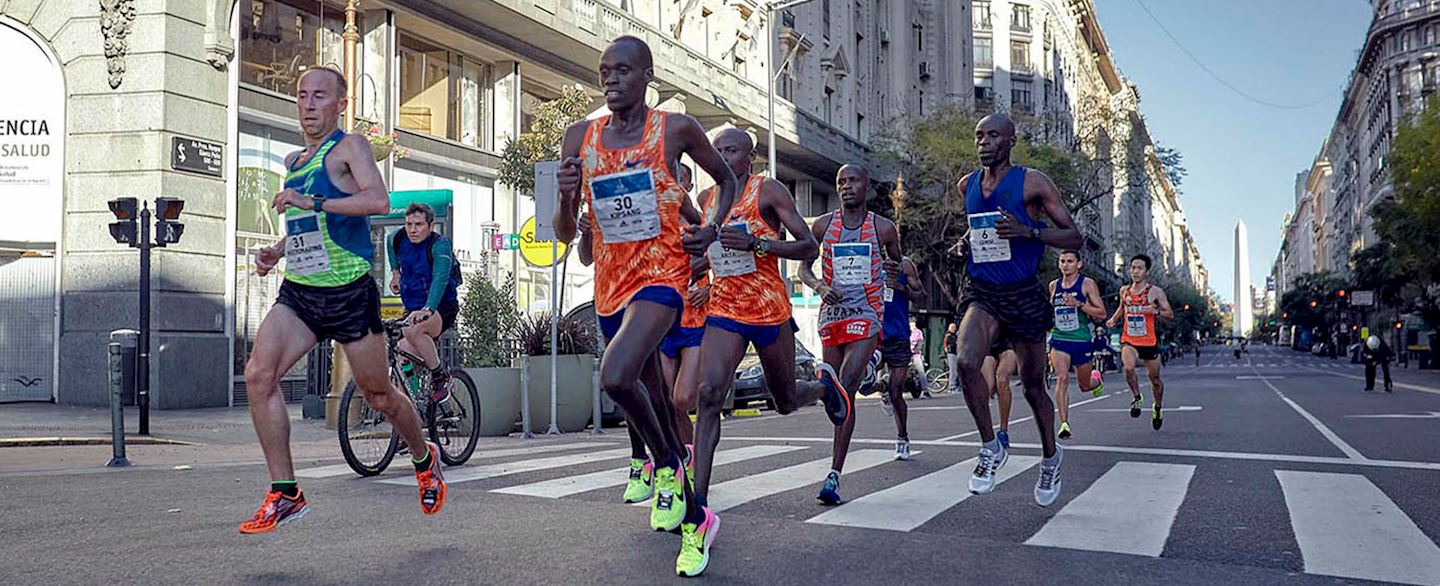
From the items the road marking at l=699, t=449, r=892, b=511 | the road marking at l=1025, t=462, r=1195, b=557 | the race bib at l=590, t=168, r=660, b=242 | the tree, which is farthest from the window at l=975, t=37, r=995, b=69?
the race bib at l=590, t=168, r=660, b=242

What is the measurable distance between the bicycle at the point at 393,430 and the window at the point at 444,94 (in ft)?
47.2

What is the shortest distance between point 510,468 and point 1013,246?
3.72m

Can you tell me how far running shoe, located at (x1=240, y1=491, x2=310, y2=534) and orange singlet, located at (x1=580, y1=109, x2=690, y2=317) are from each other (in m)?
1.44

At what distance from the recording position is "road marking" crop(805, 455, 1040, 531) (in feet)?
18.6

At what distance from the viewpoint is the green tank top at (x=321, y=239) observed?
5.18m

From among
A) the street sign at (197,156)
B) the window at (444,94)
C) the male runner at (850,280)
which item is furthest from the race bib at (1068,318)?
the window at (444,94)

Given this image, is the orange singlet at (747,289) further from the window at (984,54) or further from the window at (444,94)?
the window at (984,54)

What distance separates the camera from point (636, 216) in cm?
493

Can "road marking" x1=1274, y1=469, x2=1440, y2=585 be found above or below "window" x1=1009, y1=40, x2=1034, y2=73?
below

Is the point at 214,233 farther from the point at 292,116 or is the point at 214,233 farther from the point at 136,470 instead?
the point at 136,470

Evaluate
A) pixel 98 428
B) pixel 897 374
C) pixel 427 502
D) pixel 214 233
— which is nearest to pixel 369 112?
pixel 214 233

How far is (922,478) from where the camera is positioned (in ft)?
25.0

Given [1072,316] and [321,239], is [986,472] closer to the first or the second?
[321,239]

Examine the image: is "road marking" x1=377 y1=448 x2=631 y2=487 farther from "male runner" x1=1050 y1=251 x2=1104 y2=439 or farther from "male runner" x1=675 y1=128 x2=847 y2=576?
"male runner" x1=1050 y1=251 x2=1104 y2=439
